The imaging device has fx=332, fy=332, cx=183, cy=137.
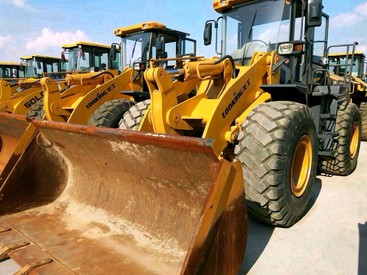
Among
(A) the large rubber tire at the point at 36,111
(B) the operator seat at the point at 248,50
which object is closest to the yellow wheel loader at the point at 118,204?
(B) the operator seat at the point at 248,50

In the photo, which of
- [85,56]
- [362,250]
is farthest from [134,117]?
[85,56]

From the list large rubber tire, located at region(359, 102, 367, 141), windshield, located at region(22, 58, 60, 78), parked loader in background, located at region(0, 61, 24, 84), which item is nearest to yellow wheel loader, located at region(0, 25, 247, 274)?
large rubber tire, located at region(359, 102, 367, 141)

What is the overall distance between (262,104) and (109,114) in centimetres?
331

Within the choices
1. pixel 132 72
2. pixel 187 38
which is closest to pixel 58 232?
pixel 132 72

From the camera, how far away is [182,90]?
14.4 feet

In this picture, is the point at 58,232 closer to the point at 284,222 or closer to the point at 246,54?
the point at 284,222

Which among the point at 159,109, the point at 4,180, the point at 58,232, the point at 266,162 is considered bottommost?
the point at 58,232

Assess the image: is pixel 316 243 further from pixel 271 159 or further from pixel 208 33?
pixel 208 33

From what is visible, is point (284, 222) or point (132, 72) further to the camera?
point (132, 72)

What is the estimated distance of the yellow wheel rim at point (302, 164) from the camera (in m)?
3.70

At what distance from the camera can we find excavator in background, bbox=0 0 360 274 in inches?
90.7

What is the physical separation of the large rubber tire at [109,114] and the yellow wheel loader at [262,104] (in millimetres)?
1483

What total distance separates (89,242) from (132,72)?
183 inches

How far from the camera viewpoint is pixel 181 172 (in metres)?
2.52
